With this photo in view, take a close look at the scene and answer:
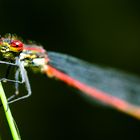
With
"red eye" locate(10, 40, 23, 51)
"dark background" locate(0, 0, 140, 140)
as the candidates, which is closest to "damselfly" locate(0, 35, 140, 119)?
"red eye" locate(10, 40, 23, 51)

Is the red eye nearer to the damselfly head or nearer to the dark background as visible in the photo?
the damselfly head

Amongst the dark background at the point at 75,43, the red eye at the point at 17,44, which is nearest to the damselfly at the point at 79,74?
the red eye at the point at 17,44

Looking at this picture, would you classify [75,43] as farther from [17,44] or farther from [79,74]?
[17,44]

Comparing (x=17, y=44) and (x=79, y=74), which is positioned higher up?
(x=17, y=44)

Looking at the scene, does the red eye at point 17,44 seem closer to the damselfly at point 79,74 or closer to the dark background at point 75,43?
the damselfly at point 79,74

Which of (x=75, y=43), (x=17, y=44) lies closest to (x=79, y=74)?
(x=75, y=43)

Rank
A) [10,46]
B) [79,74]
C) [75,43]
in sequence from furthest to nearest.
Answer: [75,43] < [79,74] < [10,46]
